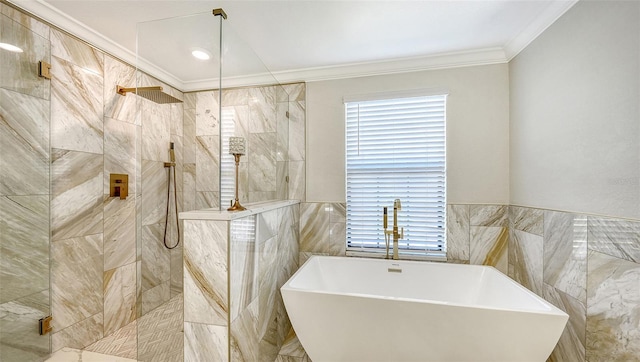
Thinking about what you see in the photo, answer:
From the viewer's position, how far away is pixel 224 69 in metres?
1.60

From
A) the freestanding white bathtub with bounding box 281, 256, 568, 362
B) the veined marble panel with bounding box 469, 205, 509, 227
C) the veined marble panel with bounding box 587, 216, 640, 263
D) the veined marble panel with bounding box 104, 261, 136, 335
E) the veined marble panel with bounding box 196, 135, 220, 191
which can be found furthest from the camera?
the veined marble panel with bounding box 469, 205, 509, 227

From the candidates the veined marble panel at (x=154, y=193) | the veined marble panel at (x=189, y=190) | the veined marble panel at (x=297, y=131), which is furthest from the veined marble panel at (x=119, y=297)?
the veined marble panel at (x=297, y=131)

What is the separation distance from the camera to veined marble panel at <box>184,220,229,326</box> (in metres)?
1.41

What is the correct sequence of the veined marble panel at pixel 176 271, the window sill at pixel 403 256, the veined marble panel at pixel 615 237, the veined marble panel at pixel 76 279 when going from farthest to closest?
the window sill at pixel 403 256, the veined marble panel at pixel 76 279, the veined marble panel at pixel 176 271, the veined marble panel at pixel 615 237

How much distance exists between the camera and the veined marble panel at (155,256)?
169cm

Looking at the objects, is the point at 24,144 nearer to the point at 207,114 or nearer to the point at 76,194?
the point at 76,194

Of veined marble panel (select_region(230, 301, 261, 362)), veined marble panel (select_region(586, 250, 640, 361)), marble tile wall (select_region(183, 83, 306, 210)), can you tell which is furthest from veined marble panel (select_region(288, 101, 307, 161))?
veined marble panel (select_region(586, 250, 640, 361))

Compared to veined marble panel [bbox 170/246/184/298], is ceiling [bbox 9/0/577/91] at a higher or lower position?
higher

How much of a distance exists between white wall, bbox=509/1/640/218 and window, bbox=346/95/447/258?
0.66 metres

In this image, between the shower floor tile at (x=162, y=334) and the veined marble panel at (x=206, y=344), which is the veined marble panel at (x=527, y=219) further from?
the shower floor tile at (x=162, y=334)

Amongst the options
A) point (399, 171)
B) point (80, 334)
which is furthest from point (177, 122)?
point (399, 171)

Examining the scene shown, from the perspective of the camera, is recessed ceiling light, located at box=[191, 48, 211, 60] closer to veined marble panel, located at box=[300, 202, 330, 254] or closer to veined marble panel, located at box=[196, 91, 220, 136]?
veined marble panel, located at box=[196, 91, 220, 136]

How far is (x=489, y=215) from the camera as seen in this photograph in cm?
231

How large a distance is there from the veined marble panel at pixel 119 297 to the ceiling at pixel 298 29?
166cm
